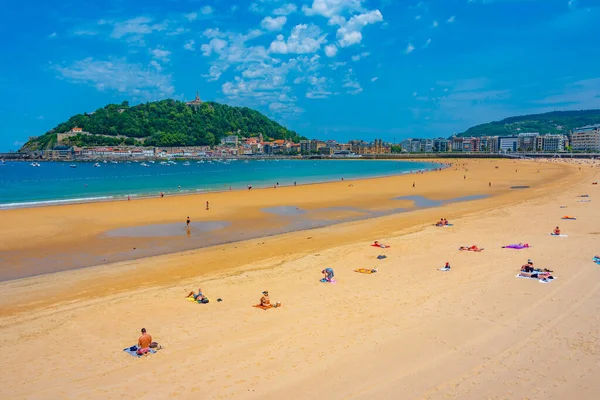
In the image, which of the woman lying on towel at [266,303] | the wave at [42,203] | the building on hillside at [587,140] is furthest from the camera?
the building on hillside at [587,140]

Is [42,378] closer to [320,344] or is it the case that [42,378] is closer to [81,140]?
[320,344]

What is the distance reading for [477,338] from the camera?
7051 mm

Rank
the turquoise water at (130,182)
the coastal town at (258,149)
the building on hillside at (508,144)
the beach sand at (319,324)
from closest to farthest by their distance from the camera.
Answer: the beach sand at (319,324), the turquoise water at (130,182), the coastal town at (258,149), the building on hillside at (508,144)

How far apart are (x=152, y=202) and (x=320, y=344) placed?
25.9 m

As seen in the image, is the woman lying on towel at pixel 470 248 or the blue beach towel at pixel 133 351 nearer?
the blue beach towel at pixel 133 351

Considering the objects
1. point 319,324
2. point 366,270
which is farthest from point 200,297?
point 366,270

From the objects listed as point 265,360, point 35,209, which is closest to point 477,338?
Answer: point 265,360

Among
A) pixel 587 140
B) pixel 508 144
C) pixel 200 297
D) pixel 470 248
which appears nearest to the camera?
pixel 200 297

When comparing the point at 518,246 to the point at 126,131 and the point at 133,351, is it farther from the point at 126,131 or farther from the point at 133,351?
the point at 126,131

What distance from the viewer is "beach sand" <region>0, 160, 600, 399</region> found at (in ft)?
19.2

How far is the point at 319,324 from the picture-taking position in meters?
7.96

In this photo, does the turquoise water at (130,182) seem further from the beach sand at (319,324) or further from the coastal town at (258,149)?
the coastal town at (258,149)

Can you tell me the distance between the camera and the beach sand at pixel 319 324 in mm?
5852

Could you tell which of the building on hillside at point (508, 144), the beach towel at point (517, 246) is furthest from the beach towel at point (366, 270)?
the building on hillside at point (508, 144)
